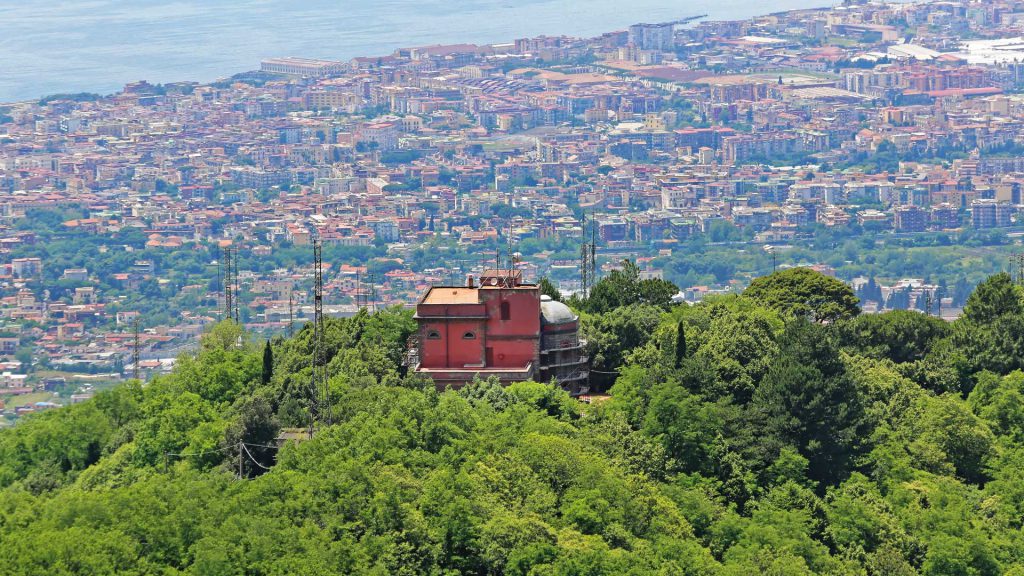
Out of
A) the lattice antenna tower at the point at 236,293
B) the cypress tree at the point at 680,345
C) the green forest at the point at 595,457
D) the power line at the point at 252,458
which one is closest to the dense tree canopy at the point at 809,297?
the green forest at the point at 595,457

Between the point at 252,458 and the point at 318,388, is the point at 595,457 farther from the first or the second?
the point at 318,388

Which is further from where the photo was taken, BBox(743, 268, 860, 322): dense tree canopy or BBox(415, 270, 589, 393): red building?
BBox(743, 268, 860, 322): dense tree canopy

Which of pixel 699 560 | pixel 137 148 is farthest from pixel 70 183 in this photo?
pixel 699 560

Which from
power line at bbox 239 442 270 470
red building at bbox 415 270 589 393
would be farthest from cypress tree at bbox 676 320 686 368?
power line at bbox 239 442 270 470

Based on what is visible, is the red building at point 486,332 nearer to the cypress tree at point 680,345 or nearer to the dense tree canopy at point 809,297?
the cypress tree at point 680,345

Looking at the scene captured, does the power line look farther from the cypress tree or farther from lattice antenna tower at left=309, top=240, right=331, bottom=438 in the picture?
the cypress tree

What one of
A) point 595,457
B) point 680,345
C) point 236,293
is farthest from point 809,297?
point 236,293

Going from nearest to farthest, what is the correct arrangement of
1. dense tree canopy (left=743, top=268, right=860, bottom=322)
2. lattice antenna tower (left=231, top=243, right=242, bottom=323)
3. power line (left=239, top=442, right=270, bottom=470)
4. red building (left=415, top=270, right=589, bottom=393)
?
power line (left=239, top=442, right=270, bottom=470) → red building (left=415, top=270, right=589, bottom=393) → dense tree canopy (left=743, top=268, right=860, bottom=322) → lattice antenna tower (left=231, top=243, right=242, bottom=323)

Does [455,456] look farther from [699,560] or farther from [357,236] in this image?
[357,236]
